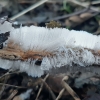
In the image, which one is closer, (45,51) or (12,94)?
(45,51)

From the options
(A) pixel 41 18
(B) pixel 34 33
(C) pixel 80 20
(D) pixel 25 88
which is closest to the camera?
(B) pixel 34 33

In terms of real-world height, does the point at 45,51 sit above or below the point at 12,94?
above

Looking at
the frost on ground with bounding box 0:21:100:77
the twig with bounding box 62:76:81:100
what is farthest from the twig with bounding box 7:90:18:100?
the frost on ground with bounding box 0:21:100:77

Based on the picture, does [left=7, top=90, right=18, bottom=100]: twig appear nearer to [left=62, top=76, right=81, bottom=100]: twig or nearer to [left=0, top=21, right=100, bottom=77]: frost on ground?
[left=62, top=76, right=81, bottom=100]: twig

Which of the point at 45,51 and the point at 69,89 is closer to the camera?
the point at 45,51

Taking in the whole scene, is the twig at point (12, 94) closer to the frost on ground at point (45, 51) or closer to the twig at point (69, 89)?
the twig at point (69, 89)

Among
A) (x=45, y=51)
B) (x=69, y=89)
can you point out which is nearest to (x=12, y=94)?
(x=69, y=89)

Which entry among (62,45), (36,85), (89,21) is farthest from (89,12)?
(62,45)

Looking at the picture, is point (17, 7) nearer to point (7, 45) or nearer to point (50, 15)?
point (50, 15)

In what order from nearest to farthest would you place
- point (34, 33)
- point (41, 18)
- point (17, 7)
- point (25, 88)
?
point (34, 33)
point (25, 88)
point (41, 18)
point (17, 7)

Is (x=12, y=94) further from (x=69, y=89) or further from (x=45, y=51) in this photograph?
(x=45, y=51)

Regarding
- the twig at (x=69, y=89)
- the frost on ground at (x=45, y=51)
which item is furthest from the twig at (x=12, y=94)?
the frost on ground at (x=45, y=51)
